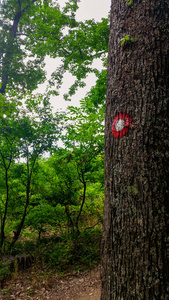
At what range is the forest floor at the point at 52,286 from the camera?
3521mm

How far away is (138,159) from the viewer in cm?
119

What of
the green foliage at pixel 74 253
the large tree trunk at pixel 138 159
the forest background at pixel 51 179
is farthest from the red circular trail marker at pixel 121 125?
the green foliage at pixel 74 253

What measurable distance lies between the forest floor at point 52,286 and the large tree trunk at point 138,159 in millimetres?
2978

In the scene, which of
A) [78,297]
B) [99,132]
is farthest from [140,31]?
[78,297]

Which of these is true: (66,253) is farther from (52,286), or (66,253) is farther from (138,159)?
(138,159)

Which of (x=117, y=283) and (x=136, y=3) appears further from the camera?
(x=136, y=3)

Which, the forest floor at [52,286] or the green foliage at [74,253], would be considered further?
the green foliage at [74,253]

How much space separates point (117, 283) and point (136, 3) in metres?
2.03

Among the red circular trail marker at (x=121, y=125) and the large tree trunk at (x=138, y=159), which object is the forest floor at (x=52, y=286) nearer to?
the large tree trunk at (x=138, y=159)

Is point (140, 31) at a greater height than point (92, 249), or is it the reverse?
point (140, 31)

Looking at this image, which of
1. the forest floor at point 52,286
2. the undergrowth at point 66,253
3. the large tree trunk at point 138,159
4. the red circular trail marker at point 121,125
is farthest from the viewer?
the undergrowth at point 66,253

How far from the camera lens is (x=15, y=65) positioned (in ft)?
37.5

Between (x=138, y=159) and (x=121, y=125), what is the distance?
0.93 feet

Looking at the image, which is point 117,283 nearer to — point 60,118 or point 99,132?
point 99,132
